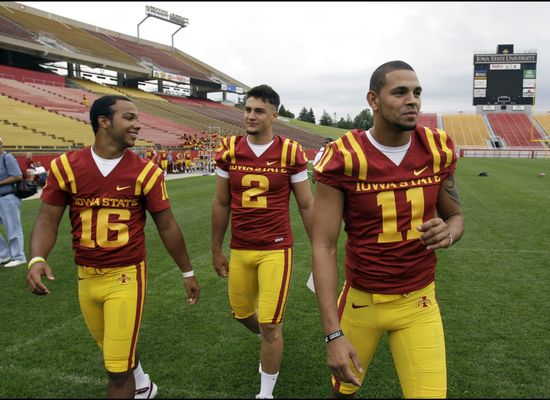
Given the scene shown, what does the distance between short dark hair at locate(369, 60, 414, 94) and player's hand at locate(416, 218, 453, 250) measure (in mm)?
674

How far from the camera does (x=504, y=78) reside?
53625mm

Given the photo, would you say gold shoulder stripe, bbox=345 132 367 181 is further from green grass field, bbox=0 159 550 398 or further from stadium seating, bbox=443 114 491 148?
stadium seating, bbox=443 114 491 148

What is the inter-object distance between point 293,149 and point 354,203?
151cm

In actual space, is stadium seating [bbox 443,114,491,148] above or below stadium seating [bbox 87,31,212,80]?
below

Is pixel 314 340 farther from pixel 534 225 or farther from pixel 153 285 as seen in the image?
pixel 534 225

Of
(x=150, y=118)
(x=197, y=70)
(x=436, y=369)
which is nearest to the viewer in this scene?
(x=436, y=369)

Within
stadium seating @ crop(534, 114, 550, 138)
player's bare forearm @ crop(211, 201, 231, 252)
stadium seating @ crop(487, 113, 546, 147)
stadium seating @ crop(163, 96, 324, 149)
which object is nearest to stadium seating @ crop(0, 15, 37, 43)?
stadium seating @ crop(163, 96, 324, 149)

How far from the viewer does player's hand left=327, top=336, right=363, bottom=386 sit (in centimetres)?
197

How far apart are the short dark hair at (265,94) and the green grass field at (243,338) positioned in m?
2.14

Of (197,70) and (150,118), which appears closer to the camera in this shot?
(150,118)

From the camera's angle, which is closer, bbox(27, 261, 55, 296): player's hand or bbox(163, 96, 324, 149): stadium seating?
bbox(27, 261, 55, 296): player's hand

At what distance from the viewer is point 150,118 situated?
119ft

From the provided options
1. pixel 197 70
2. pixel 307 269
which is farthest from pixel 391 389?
pixel 197 70

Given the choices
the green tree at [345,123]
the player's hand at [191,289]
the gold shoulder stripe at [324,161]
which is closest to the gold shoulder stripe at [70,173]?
the player's hand at [191,289]
